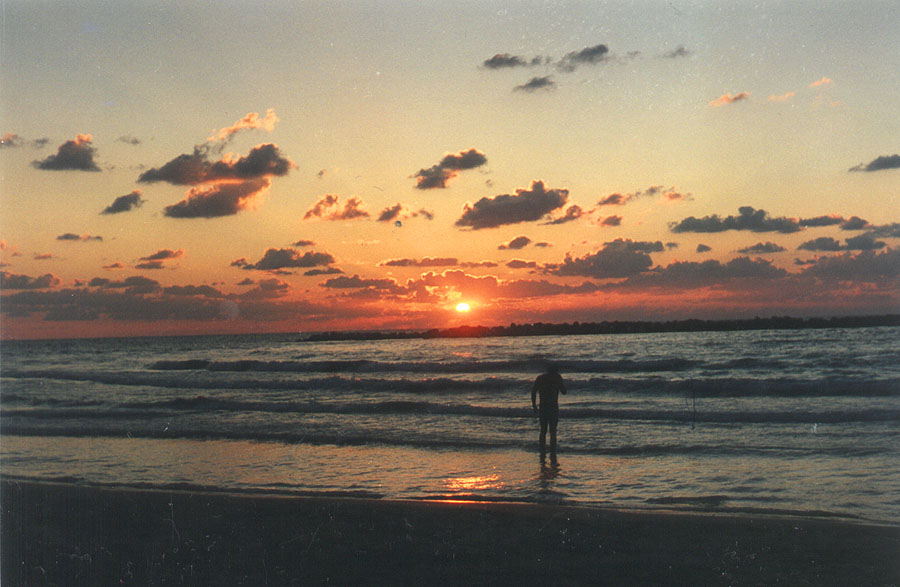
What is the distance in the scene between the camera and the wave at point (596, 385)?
2264cm

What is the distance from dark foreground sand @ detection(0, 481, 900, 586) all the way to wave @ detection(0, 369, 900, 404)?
15.6 metres

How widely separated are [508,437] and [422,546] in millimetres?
8521

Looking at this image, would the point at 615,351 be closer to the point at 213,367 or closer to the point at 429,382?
the point at 429,382

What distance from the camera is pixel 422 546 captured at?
24.9 ft

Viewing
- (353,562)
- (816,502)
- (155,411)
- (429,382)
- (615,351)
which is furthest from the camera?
(615,351)

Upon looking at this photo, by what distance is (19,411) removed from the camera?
23109mm

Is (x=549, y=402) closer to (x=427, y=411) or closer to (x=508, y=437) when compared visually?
(x=508, y=437)

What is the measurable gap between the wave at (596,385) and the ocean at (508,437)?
11 cm

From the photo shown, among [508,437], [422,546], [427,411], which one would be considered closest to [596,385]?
[427,411]

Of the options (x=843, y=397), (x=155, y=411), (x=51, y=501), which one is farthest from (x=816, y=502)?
(x=155, y=411)

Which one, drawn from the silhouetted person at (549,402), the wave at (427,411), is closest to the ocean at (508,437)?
the wave at (427,411)

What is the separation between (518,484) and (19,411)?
19.5 meters

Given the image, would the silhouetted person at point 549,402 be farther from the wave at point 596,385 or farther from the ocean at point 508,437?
the wave at point 596,385

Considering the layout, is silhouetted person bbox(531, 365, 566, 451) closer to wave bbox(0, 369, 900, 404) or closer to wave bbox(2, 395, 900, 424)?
wave bbox(2, 395, 900, 424)
